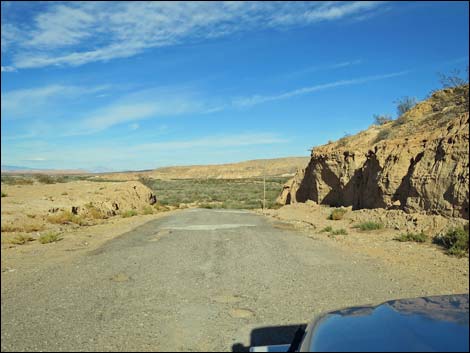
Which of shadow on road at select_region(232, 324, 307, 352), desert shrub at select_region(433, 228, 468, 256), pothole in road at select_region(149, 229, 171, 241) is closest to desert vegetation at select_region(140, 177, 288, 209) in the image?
pothole in road at select_region(149, 229, 171, 241)

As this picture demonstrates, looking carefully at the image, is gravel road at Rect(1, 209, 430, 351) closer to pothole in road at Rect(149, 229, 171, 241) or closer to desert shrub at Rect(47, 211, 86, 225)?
pothole in road at Rect(149, 229, 171, 241)

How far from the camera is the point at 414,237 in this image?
1269 centimetres

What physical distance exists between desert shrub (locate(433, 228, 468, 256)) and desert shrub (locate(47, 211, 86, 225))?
14608mm

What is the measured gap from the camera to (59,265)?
30.8 feet

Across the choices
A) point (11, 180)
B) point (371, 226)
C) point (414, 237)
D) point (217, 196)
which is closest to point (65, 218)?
point (371, 226)

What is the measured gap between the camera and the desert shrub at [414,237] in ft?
40.9

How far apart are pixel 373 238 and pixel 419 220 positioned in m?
1.65

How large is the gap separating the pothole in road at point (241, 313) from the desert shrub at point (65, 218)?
14228mm

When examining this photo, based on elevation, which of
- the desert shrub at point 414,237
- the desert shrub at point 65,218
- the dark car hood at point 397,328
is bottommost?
the desert shrub at point 65,218

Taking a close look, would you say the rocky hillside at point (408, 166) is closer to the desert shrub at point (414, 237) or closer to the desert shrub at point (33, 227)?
the desert shrub at point (414, 237)

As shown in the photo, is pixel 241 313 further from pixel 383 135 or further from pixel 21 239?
pixel 383 135

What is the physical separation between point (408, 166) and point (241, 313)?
13920mm

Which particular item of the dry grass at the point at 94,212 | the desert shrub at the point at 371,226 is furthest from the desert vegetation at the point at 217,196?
the desert shrub at the point at 371,226

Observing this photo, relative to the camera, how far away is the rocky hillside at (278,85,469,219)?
13.8m
